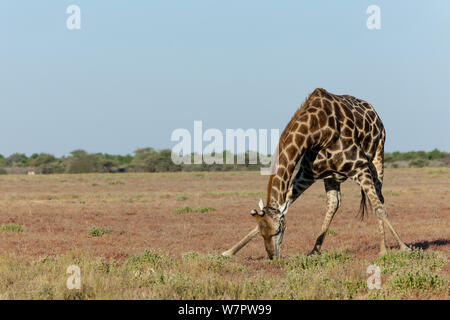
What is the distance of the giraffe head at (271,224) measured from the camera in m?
9.14

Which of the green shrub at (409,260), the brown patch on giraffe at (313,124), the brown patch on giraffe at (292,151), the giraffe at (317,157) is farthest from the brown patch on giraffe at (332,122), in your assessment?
the green shrub at (409,260)

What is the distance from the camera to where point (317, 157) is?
10383 mm

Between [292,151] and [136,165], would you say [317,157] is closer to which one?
[292,151]

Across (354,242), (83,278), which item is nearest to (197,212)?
(354,242)

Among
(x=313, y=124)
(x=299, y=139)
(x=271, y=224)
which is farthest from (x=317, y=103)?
(x=271, y=224)

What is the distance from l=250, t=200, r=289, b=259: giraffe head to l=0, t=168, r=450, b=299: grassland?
52cm

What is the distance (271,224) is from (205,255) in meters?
Answer: 2.29

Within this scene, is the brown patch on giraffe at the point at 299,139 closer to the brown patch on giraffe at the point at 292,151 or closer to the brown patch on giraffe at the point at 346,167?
the brown patch on giraffe at the point at 292,151

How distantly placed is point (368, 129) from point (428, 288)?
487cm

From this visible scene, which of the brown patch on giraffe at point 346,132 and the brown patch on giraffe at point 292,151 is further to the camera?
the brown patch on giraffe at point 346,132
